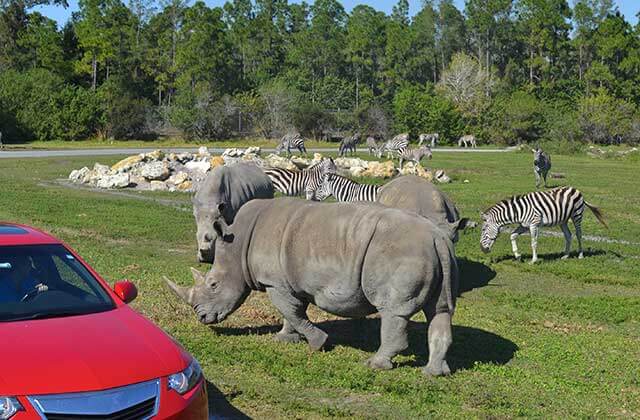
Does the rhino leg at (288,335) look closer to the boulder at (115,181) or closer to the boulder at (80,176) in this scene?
the boulder at (115,181)

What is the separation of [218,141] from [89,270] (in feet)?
221

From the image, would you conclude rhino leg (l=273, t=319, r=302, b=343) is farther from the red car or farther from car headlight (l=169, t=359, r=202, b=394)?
car headlight (l=169, t=359, r=202, b=394)

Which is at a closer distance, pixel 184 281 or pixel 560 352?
pixel 560 352

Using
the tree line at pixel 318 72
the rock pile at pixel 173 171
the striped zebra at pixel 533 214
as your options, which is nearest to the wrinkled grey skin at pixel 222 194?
the striped zebra at pixel 533 214

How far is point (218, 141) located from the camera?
74125 mm

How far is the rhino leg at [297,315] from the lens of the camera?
9781mm

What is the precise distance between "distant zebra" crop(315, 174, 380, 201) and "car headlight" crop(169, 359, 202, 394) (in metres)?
14.4

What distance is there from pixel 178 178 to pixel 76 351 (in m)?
26.8

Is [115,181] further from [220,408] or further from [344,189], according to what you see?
[220,408]

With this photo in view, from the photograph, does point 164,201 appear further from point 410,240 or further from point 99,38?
point 99,38

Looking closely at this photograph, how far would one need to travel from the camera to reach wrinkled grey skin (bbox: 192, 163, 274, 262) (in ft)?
51.3

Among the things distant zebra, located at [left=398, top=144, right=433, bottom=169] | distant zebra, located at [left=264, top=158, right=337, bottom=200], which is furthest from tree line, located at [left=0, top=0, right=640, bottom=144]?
distant zebra, located at [left=264, top=158, right=337, bottom=200]

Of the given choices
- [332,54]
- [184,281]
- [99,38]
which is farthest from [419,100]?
[184,281]

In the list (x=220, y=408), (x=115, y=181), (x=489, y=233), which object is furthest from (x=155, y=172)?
(x=220, y=408)
